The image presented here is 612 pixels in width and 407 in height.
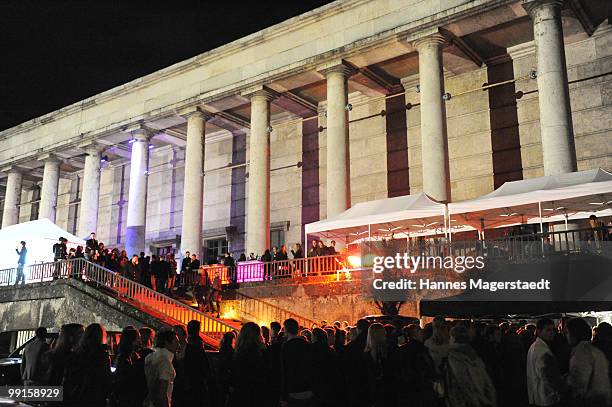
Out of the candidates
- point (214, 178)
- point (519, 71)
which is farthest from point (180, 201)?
point (519, 71)

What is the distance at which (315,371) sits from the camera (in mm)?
7211

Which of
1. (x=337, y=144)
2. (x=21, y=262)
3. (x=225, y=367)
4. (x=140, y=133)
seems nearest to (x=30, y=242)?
(x=21, y=262)

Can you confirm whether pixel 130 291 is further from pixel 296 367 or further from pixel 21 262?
pixel 296 367

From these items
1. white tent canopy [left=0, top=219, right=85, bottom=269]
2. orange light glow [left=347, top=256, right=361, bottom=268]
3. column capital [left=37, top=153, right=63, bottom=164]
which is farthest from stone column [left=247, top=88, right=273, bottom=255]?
column capital [left=37, top=153, right=63, bottom=164]

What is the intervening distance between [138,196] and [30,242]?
314 inches

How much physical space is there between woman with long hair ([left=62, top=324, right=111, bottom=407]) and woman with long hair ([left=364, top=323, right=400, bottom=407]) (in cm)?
318

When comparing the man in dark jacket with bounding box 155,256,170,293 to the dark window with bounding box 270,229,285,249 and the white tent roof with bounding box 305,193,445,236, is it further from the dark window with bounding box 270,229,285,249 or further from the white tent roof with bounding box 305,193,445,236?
the dark window with bounding box 270,229,285,249

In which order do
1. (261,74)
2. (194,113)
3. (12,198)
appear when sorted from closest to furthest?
1. (261,74)
2. (194,113)
3. (12,198)

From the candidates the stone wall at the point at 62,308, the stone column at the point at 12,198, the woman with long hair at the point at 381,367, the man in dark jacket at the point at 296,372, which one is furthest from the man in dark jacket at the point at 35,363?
the stone column at the point at 12,198

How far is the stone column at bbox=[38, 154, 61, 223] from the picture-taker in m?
38.9

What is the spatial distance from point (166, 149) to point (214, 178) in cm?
481

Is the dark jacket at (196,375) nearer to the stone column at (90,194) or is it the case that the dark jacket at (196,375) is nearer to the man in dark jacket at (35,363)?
the man in dark jacket at (35,363)

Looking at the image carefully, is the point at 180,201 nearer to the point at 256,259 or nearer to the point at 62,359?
the point at 256,259

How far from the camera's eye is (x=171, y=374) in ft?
23.3
